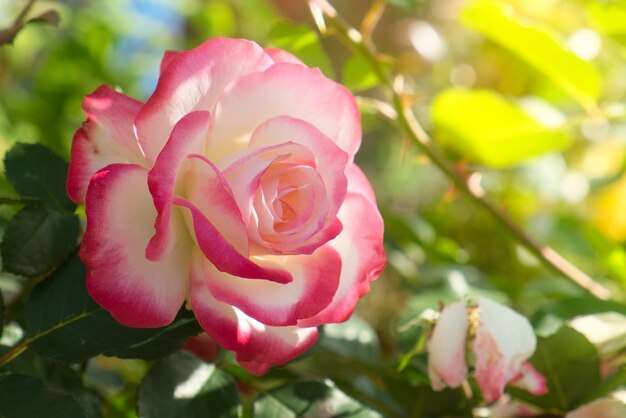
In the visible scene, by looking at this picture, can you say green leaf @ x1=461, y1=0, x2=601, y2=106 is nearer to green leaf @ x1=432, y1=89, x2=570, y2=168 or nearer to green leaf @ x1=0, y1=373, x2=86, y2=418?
green leaf @ x1=432, y1=89, x2=570, y2=168

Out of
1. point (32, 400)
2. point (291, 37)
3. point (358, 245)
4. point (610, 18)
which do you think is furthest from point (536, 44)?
point (32, 400)

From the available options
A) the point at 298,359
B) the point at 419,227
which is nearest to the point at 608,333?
the point at 298,359

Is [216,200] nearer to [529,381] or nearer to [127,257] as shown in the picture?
[127,257]

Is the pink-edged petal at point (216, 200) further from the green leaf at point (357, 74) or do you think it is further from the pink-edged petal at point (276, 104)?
the green leaf at point (357, 74)

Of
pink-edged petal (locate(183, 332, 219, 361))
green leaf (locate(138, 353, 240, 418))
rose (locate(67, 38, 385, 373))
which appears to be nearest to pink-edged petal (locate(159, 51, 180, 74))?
rose (locate(67, 38, 385, 373))

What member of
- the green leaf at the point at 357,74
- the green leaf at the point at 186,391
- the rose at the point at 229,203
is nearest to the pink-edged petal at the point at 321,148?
the rose at the point at 229,203
